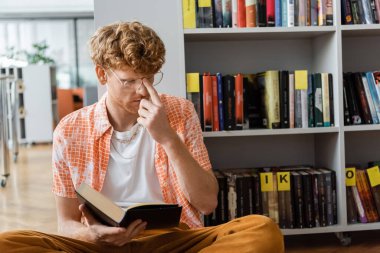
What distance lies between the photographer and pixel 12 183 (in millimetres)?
4590

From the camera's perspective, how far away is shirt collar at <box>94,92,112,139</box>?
1598 millimetres

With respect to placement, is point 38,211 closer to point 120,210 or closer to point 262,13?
point 262,13

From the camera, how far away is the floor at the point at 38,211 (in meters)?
2.42

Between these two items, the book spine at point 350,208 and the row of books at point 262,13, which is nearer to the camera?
the row of books at point 262,13

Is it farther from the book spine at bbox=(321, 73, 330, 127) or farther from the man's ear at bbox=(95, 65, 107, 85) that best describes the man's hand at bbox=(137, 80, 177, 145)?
the book spine at bbox=(321, 73, 330, 127)

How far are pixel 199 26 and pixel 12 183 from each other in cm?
295

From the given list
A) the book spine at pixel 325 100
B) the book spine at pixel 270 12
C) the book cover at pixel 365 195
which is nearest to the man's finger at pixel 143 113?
the book spine at pixel 270 12

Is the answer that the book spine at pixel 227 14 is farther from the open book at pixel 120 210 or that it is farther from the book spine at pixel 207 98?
the open book at pixel 120 210

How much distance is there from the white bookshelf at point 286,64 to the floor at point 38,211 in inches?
3.9

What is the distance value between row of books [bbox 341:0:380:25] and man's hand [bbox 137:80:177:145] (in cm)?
125

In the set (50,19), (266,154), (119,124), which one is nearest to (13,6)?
(50,19)

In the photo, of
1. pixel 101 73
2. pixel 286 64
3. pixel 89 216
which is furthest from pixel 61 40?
pixel 89 216

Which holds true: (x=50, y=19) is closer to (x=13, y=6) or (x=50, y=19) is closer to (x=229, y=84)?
(x=13, y=6)

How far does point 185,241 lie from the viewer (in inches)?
59.7
